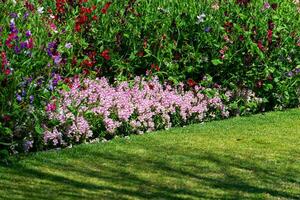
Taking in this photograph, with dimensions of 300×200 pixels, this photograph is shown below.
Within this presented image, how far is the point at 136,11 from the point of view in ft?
40.5

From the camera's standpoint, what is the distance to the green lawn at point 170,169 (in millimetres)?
8219

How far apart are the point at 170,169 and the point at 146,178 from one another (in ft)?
1.70

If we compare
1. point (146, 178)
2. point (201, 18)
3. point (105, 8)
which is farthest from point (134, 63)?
point (146, 178)

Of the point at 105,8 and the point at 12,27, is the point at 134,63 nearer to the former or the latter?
the point at 105,8

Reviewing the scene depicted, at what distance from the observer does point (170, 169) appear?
30.3ft

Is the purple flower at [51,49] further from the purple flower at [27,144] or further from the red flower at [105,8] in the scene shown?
the red flower at [105,8]

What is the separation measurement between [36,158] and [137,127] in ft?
6.99

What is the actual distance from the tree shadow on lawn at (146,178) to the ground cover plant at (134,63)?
0.57 meters

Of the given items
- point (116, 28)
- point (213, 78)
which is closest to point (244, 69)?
point (213, 78)

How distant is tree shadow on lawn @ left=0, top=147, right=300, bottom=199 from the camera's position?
8.13 meters

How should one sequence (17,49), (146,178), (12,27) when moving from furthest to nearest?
(12,27), (17,49), (146,178)

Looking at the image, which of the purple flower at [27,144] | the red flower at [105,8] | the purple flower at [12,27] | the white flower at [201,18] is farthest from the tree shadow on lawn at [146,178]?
the white flower at [201,18]

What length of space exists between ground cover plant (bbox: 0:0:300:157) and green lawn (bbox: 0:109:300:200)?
37cm

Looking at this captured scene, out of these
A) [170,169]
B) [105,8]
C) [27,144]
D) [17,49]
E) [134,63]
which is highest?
[105,8]
